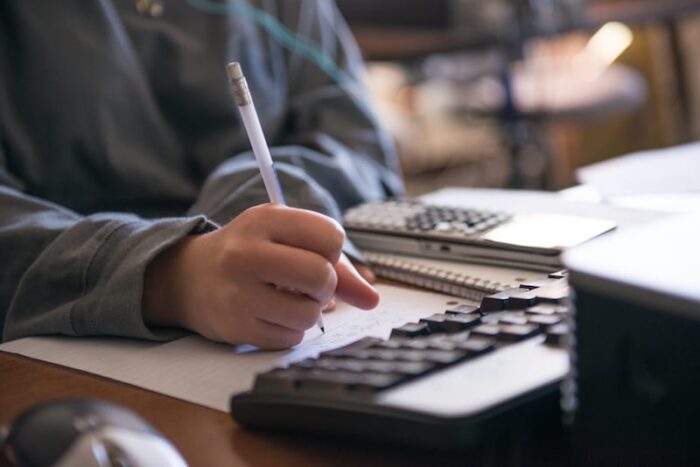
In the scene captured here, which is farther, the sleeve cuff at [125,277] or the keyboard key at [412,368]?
the sleeve cuff at [125,277]

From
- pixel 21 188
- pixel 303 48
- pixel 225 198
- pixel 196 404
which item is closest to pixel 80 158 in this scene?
pixel 21 188

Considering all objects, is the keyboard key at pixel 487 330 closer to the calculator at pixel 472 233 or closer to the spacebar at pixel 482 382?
the spacebar at pixel 482 382

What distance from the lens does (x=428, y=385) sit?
33 centimetres

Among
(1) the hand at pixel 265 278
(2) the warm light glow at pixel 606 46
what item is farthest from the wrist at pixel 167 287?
(2) the warm light glow at pixel 606 46

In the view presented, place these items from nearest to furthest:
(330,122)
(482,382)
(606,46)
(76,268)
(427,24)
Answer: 1. (482,382)
2. (76,268)
3. (330,122)
4. (427,24)
5. (606,46)

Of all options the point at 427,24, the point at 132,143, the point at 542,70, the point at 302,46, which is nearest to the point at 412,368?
the point at 132,143

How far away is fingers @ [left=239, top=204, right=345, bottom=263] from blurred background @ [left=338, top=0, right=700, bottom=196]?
4.68ft

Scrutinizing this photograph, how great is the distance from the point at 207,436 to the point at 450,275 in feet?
0.76

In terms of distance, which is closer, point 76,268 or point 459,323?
point 459,323

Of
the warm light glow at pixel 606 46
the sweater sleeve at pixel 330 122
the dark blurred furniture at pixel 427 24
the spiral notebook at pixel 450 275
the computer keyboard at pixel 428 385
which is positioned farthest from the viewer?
the warm light glow at pixel 606 46

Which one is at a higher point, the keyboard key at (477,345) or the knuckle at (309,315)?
the keyboard key at (477,345)

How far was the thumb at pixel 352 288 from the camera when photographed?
0.47 m

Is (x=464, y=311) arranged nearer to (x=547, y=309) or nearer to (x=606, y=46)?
(x=547, y=309)

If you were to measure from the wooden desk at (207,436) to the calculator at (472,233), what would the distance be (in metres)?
0.24
